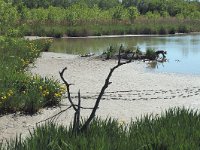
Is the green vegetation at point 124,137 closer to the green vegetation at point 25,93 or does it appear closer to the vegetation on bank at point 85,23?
the green vegetation at point 25,93

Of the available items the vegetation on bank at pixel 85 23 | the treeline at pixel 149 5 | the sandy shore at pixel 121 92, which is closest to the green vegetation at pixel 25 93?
the sandy shore at pixel 121 92

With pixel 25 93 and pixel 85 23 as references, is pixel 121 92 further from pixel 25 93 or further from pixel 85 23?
pixel 85 23

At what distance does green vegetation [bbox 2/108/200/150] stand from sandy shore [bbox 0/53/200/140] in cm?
242

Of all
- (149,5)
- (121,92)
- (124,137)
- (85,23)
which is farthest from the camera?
(149,5)

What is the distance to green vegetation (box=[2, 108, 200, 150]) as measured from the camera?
5195mm

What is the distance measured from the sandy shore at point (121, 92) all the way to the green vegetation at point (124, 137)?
2.42 metres

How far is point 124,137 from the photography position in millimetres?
5789

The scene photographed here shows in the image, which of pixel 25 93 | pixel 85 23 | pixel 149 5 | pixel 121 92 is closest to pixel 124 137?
pixel 25 93

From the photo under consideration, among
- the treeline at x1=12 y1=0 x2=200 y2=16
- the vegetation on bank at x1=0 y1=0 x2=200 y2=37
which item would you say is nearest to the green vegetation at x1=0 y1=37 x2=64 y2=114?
the vegetation on bank at x1=0 y1=0 x2=200 y2=37

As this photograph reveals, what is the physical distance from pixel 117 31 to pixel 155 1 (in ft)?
163

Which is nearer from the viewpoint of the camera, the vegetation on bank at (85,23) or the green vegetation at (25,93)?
the green vegetation at (25,93)

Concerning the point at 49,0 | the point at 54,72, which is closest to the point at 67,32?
the point at 54,72

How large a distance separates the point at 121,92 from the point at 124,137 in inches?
306

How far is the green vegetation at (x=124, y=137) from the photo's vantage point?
5195 millimetres
